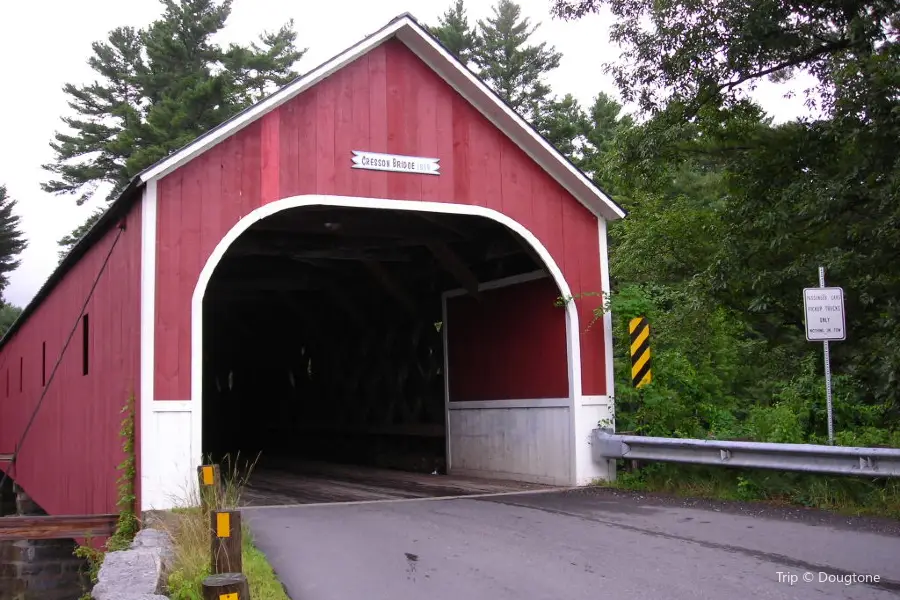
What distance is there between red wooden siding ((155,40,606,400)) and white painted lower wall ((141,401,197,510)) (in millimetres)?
161

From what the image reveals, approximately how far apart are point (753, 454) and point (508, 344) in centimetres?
391

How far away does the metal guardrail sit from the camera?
6.82m

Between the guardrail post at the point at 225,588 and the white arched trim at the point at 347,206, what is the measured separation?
3847mm

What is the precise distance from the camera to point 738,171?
1073 cm

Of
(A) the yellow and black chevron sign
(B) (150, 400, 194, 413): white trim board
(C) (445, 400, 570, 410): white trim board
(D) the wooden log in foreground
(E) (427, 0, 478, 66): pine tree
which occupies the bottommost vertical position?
(D) the wooden log in foreground

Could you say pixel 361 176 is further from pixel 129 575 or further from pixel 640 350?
pixel 129 575

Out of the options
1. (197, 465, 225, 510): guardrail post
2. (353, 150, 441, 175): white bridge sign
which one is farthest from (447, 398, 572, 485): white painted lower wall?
(197, 465, 225, 510): guardrail post

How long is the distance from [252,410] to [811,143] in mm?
14660

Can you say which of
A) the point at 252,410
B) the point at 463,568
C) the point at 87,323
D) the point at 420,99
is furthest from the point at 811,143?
the point at 252,410

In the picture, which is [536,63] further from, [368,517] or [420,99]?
[368,517]

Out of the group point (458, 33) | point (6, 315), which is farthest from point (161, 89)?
point (6, 315)

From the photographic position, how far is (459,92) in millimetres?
9812

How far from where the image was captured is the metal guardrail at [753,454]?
6824 millimetres

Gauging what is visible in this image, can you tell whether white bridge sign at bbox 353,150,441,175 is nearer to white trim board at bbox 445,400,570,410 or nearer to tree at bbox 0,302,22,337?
white trim board at bbox 445,400,570,410
